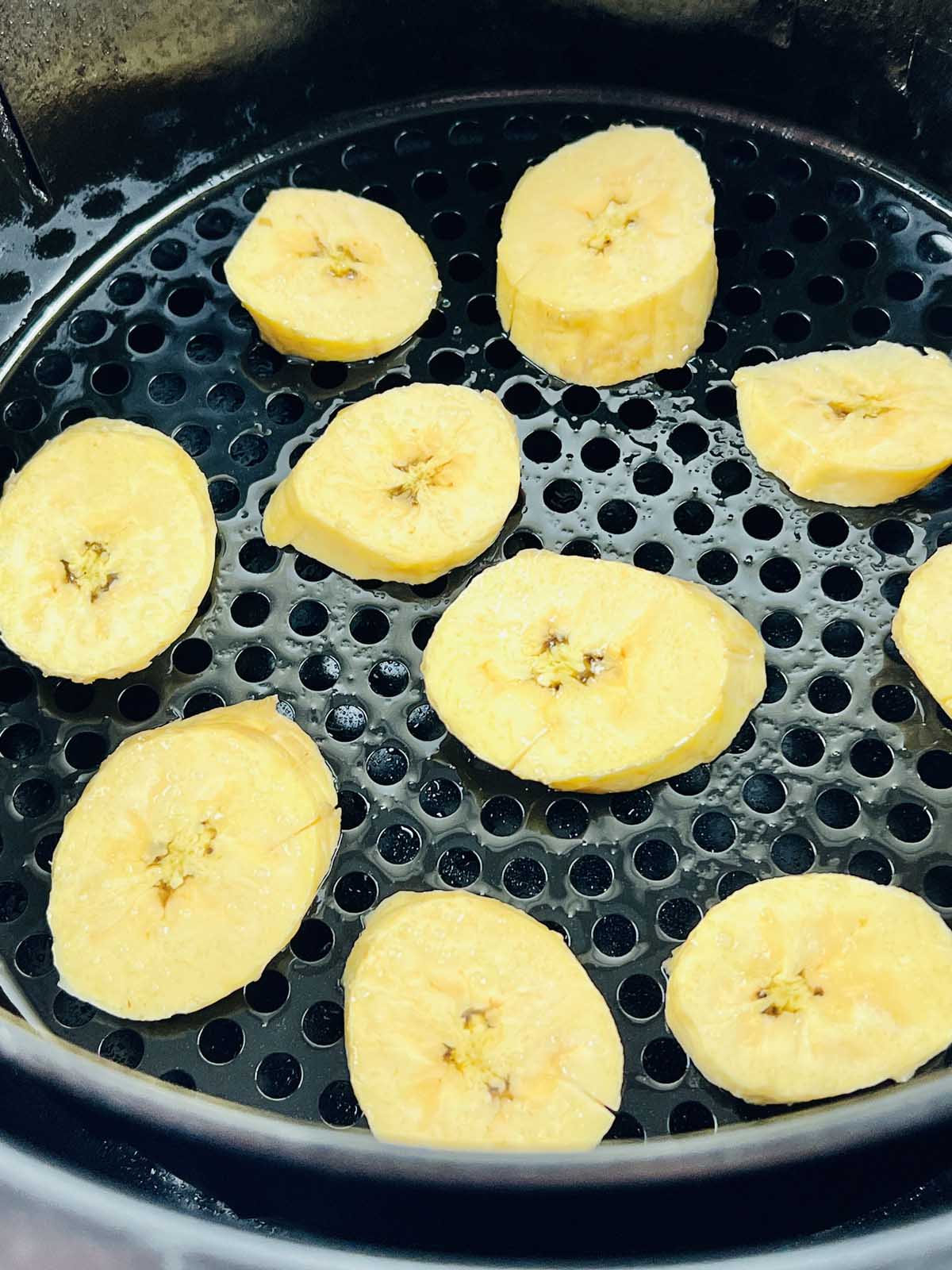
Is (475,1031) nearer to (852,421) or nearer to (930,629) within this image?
(930,629)

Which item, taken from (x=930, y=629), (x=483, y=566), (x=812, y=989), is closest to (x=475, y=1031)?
(x=812, y=989)

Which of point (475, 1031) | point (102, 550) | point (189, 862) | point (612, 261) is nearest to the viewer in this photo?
point (475, 1031)

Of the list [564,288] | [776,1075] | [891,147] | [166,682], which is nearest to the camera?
[776,1075]

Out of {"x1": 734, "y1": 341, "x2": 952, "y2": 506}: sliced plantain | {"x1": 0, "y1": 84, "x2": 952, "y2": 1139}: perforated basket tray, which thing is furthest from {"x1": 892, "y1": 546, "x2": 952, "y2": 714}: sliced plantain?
{"x1": 734, "y1": 341, "x2": 952, "y2": 506}: sliced plantain

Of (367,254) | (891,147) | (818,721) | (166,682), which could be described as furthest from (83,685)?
(891,147)

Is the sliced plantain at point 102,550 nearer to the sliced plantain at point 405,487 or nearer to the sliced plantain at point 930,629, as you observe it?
the sliced plantain at point 405,487

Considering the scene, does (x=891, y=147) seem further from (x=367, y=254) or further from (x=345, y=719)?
(x=345, y=719)
